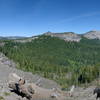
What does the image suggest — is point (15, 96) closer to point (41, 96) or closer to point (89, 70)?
point (41, 96)

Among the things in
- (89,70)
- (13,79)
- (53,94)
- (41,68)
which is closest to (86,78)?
(89,70)

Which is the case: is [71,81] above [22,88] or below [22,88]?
below

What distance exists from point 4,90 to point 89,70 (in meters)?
131

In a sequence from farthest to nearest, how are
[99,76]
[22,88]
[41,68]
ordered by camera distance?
1. [41,68]
2. [99,76]
3. [22,88]

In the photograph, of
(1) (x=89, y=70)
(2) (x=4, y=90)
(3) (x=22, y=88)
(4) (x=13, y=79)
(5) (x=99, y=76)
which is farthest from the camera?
(1) (x=89, y=70)

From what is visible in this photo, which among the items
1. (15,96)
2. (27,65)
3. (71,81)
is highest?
(15,96)

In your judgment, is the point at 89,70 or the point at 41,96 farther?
the point at 89,70

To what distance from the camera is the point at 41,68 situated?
198000 mm

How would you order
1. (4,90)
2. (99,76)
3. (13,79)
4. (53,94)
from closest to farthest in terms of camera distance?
(53,94), (4,90), (13,79), (99,76)

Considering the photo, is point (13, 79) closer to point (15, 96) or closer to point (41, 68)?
point (15, 96)

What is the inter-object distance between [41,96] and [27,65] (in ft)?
460

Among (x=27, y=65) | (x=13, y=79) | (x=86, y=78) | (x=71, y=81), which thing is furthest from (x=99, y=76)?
(x=13, y=79)

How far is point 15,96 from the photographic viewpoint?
43.4 m

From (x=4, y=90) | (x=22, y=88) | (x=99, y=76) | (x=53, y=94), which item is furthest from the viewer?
(x=99, y=76)
